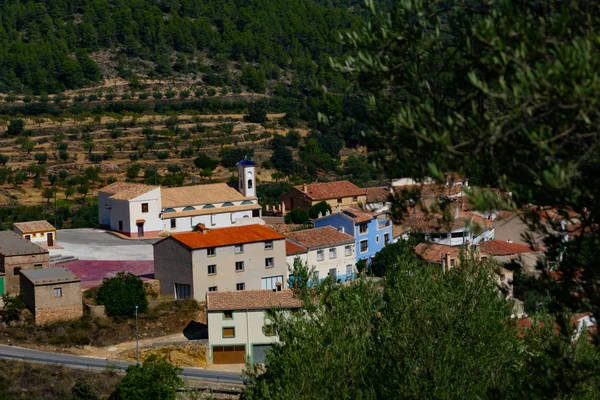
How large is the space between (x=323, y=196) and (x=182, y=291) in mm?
16913

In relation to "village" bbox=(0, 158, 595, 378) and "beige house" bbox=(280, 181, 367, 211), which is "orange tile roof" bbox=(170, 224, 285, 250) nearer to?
"village" bbox=(0, 158, 595, 378)

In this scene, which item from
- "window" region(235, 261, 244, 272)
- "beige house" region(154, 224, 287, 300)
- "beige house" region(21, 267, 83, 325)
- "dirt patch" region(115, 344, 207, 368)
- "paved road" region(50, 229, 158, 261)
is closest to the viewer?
"dirt patch" region(115, 344, 207, 368)

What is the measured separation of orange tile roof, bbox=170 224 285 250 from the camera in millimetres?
36484

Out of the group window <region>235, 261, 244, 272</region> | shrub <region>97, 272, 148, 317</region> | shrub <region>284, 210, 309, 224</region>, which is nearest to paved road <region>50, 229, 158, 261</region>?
window <region>235, 261, 244, 272</region>

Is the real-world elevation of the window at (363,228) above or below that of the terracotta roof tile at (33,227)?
below

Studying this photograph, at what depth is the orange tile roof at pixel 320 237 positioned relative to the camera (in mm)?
40625

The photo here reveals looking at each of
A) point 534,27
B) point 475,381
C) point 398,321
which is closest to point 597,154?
point 534,27

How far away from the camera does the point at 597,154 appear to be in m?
7.02

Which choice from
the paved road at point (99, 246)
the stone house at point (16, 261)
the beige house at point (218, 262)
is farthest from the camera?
the paved road at point (99, 246)

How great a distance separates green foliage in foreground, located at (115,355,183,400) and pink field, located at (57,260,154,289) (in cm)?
920

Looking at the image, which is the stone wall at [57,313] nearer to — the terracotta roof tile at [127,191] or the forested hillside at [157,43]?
the terracotta roof tile at [127,191]

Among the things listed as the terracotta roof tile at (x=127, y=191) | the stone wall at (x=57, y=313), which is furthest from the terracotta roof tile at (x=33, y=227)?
the stone wall at (x=57, y=313)

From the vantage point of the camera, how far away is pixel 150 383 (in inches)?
1088

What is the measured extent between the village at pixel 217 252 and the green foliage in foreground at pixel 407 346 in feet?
28.6
